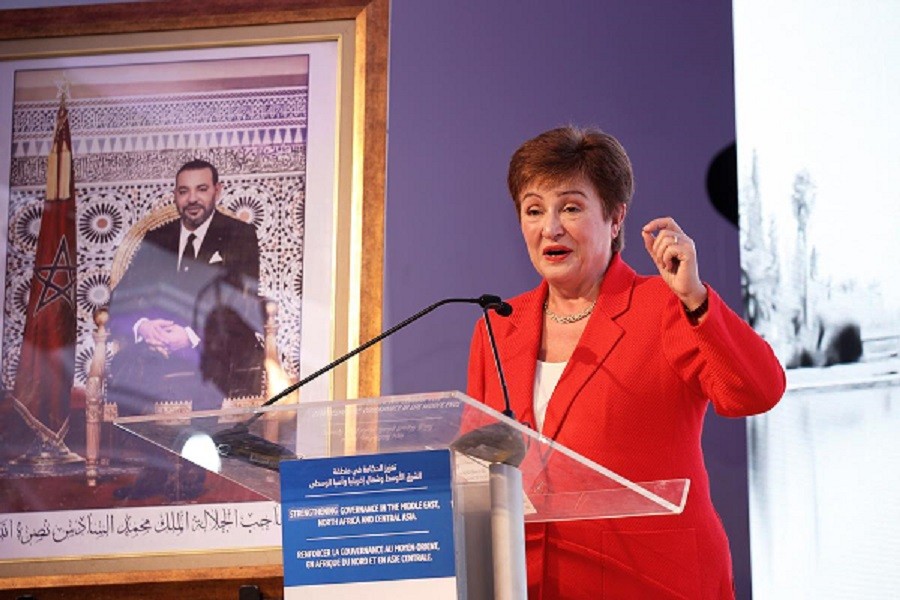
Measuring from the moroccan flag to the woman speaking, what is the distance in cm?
140

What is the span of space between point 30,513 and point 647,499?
7.00 ft

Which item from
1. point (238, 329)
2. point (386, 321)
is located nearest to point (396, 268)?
point (386, 321)

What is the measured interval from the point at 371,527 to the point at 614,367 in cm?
89

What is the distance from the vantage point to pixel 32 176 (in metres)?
3.57

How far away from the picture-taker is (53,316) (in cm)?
346

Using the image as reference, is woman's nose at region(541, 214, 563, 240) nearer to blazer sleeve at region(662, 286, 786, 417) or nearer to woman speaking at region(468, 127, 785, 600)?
woman speaking at region(468, 127, 785, 600)

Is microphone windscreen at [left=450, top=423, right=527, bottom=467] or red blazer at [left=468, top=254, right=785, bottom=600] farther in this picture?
red blazer at [left=468, top=254, right=785, bottom=600]

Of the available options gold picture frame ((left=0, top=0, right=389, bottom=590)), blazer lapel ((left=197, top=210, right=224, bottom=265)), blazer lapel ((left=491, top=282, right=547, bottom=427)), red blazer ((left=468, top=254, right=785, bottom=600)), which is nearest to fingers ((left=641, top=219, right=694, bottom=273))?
red blazer ((left=468, top=254, right=785, bottom=600))

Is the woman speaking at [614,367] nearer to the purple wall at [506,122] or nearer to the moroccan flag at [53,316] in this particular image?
the purple wall at [506,122]

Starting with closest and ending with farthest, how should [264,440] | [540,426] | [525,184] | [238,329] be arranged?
[264,440] < [540,426] < [525,184] < [238,329]

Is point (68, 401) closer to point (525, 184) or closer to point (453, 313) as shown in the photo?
point (453, 313)

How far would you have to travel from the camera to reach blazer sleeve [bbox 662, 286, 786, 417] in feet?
6.66

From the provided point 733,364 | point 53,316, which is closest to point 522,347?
point 733,364

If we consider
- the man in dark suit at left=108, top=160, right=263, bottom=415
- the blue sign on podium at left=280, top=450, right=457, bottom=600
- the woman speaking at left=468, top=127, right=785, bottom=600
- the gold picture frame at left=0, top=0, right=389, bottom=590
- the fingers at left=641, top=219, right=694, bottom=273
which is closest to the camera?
the blue sign on podium at left=280, top=450, right=457, bottom=600
